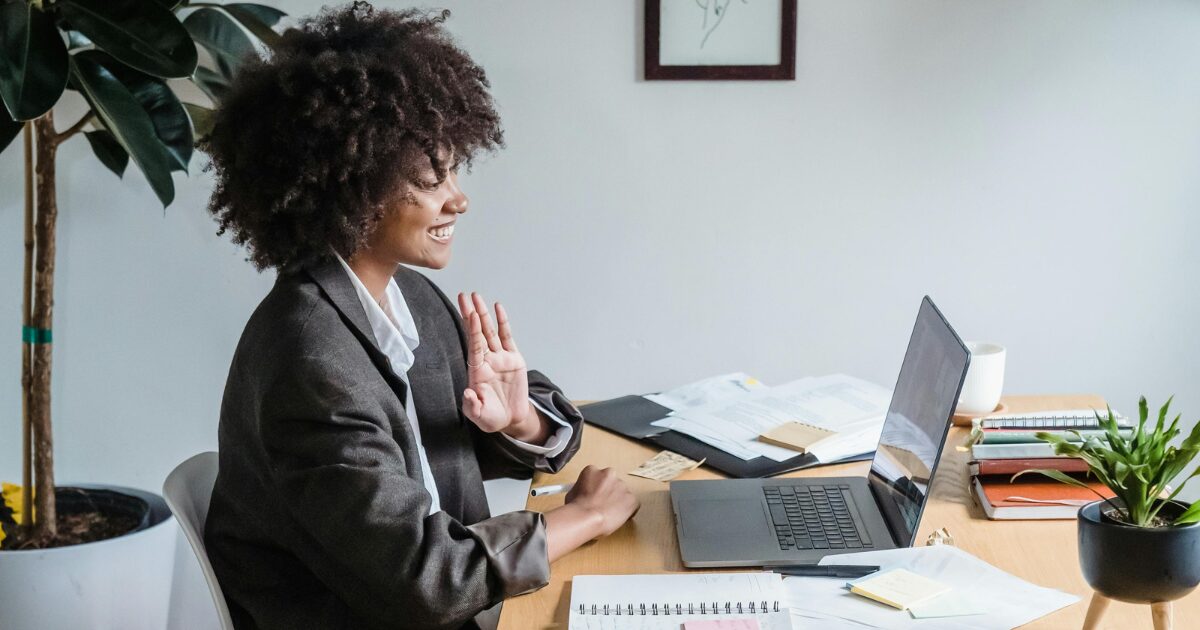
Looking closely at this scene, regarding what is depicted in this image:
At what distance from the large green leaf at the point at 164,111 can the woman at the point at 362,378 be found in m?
0.69

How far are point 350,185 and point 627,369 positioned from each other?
128cm

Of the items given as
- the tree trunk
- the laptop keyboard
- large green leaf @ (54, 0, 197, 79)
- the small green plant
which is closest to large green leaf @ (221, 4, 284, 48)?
large green leaf @ (54, 0, 197, 79)

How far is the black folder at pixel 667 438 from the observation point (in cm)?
155

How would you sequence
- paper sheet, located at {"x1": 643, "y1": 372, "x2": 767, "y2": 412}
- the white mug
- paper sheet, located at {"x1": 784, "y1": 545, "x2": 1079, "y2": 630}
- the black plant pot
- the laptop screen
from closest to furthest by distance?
the black plant pot
paper sheet, located at {"x1": 784, "y1": 545, "x2": 1079, "y2": 630}
the laptop screen
the white mug
paper sheet, located at {"x1": 643, "y1": 372, "x2": 767, "y2": 412}

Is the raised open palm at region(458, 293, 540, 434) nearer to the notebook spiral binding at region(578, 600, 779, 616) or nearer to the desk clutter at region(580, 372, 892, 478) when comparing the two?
the desk clutter at region(580, 372, 892, 478)

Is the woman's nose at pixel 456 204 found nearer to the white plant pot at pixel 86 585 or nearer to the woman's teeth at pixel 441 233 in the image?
the woman's teeth at pixel 441 233

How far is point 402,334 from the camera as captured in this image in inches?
59.9

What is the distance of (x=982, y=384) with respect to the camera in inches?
67.0

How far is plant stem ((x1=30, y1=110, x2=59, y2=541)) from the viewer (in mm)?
2090

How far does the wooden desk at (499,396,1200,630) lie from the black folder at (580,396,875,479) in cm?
2

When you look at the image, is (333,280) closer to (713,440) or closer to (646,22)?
(713,440)

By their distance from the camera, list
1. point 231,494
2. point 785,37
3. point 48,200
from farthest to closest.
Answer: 1. point 785,37
2. point 48,200
3. point 231,494

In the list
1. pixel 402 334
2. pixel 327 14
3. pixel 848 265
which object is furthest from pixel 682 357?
pixel 327 14

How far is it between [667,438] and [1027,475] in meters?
0.51
